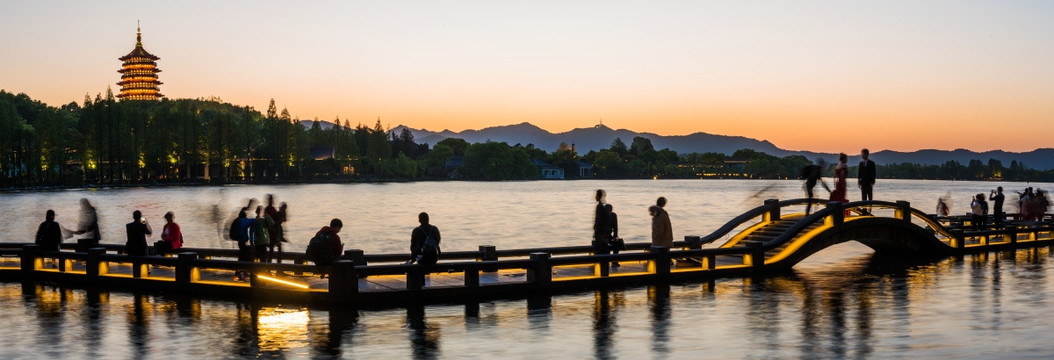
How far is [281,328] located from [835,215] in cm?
1755

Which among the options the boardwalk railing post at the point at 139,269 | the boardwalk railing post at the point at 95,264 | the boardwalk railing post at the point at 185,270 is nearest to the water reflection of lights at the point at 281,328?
the boardwalk railing post at the point at 185,270

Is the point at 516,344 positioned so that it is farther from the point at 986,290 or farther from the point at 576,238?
the point at 576,238

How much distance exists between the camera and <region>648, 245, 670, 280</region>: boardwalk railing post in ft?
76.4

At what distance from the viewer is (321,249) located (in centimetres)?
1934

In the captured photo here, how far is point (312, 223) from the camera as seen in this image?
281 feet

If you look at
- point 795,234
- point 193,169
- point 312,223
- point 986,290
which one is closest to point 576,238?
point 312,223

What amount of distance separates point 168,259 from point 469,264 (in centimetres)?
704

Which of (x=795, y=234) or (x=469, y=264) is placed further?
(x=795, y=234)

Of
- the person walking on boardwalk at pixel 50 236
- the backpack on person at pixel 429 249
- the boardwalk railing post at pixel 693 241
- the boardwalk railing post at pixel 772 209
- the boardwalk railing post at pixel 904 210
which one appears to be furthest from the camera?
the boardwalk railing post at pixel 904 210

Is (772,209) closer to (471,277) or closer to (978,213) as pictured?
(471,277)

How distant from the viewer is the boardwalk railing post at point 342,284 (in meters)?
18.7

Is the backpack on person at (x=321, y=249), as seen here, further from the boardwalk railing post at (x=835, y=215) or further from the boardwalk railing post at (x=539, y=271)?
the boardwalk railing post at (x=835, y=215)

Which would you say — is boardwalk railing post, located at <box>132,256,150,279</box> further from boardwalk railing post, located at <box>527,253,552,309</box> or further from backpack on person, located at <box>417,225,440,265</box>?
boardwalk railing post, located at <box>527,253,552,309</box>

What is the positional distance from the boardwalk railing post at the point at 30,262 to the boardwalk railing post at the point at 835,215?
2222 centimetres
